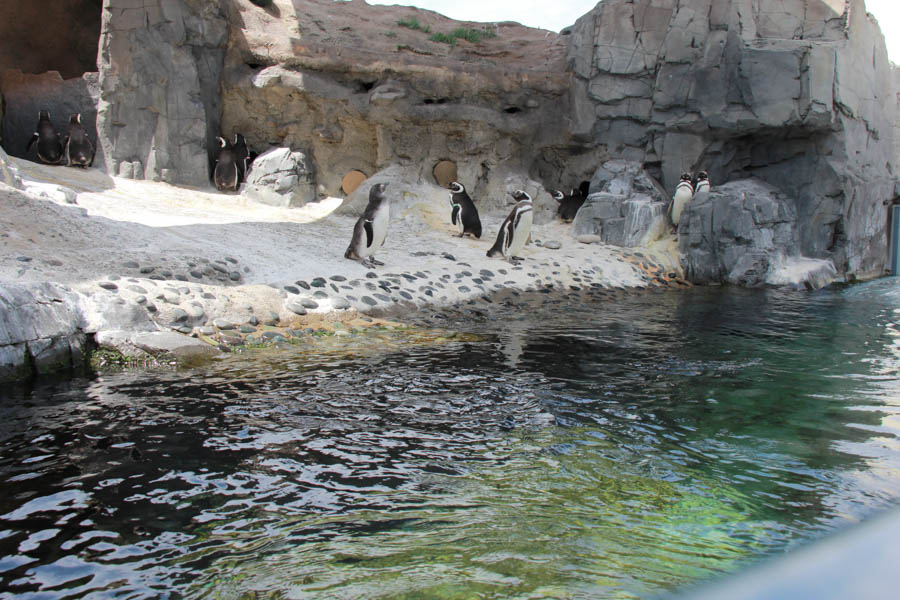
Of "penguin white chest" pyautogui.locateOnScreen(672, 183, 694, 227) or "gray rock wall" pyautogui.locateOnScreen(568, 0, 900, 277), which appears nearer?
"gray rock wall" pyautogui.locateOnScreen(568, 0, 900, 277)

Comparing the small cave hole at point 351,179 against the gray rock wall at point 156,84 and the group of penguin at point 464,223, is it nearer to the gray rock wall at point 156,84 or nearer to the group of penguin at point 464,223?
the group of penguin at point 464,223

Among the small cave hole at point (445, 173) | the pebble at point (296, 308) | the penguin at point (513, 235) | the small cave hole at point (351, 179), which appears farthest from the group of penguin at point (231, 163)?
the pebble at point (296, 308)

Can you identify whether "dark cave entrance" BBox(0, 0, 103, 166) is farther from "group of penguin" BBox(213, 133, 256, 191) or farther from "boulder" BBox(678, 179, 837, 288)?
"boulder" BBox(678, 179, 837, 288)

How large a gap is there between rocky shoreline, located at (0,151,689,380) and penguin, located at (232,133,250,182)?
0.71 metres

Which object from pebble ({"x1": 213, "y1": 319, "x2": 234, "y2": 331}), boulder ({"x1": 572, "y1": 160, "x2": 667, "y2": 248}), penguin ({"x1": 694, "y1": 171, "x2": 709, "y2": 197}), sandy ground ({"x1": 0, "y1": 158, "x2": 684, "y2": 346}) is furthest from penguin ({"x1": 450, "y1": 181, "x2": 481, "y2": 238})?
pebble ({"x1": 213, "y1": 319, "x2": 234, "y2": 331})

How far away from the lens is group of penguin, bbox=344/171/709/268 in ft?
28.9

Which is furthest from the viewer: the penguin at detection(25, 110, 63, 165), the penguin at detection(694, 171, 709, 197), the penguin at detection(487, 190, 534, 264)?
the penguin at detection(694, 171, 709, 197)

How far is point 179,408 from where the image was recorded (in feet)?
13.3

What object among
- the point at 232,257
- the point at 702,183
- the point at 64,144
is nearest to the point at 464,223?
the point at 702,183

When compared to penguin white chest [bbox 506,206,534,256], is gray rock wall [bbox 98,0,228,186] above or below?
above

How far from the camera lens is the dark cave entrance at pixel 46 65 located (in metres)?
12.1

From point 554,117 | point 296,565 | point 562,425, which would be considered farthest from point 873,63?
point 296,565

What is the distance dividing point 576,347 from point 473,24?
39.8 feet

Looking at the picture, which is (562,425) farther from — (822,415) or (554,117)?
(554,117)
